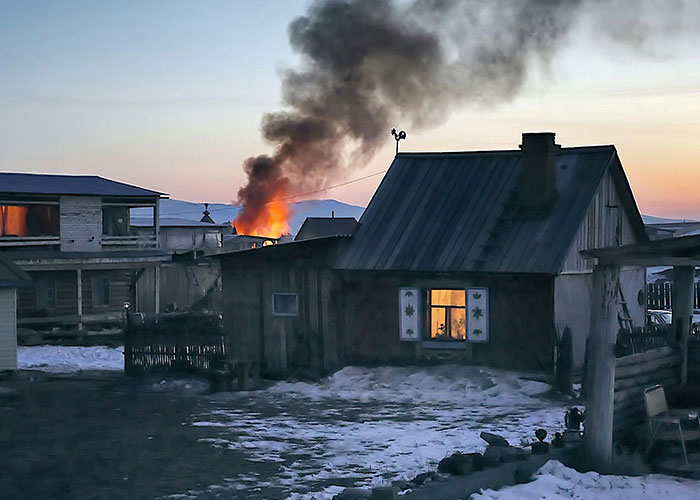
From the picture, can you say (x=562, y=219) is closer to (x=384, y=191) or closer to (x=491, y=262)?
(x=491, y=262)

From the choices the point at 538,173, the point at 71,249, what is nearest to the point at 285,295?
the point at 538,173

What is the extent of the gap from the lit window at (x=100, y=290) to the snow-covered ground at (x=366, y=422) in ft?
55.4

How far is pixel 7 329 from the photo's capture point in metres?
25.7

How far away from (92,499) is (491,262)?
12264 millimetres

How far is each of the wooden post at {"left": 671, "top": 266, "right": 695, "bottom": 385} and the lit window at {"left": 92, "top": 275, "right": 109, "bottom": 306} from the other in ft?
85.8

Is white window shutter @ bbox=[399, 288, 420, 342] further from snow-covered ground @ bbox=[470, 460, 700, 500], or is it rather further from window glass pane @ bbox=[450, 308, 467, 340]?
snow-covered ground @ bbox=[470, 460, 700, 500]

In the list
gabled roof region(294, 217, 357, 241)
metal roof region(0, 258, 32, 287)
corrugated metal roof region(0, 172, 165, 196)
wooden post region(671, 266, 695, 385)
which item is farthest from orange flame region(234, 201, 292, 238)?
A: wooden post region(671, 266, 695, 385)

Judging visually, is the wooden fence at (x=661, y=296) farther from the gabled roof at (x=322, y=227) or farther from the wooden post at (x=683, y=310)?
the gabled roof at (x=322, y=227)

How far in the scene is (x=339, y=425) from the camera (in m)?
18.2

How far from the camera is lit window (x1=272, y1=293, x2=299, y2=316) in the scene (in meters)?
24.9

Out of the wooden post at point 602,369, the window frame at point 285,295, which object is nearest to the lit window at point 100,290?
the window frame at point 285,295

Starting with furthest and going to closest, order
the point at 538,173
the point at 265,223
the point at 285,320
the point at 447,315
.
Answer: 1. the point at 265,223
2. the point at 285,320
3. the point at 447,315
4. the point at 538,173

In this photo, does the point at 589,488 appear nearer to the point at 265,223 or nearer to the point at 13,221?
the point at 13,221

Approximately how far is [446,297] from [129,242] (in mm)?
17895
